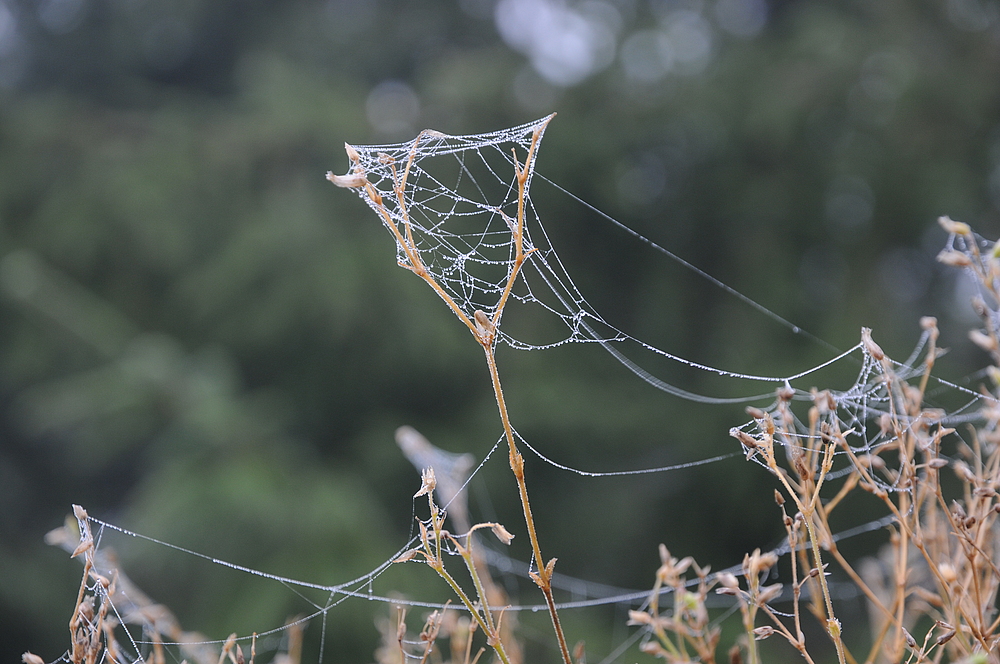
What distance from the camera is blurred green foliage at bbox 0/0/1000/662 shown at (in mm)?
3543

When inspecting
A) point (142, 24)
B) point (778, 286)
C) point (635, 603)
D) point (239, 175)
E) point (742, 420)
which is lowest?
point (635, 603)

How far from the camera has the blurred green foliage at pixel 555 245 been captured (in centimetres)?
354

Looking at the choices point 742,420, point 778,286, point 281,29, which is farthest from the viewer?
point 281,29

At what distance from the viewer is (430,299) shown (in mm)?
4094

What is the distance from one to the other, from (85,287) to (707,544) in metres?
3.71

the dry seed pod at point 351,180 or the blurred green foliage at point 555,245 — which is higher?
the blurred green foliage at point 555,245

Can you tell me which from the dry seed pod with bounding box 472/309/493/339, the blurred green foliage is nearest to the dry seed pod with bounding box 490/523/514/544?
the dry seed pod with bounding box 472/309/493/339

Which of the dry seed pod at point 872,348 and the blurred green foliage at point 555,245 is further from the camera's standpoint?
the blurred green foliage at point 555,245

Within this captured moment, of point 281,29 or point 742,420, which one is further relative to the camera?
point 281,29

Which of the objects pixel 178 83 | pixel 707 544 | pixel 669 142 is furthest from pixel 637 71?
pixel 178 83

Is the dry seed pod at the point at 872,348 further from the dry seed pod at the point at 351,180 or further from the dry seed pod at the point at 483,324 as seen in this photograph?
the dry seed pod at the point at 351,180

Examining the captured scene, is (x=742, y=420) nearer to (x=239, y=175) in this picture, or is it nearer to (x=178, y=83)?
(x=239, y=175)

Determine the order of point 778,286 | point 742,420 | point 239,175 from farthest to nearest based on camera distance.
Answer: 1. point 239,175
2. point 778,286
3. point 742,420

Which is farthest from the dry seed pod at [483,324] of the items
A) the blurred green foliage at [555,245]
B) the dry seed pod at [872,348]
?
the blurred green foliage at [555,245]
